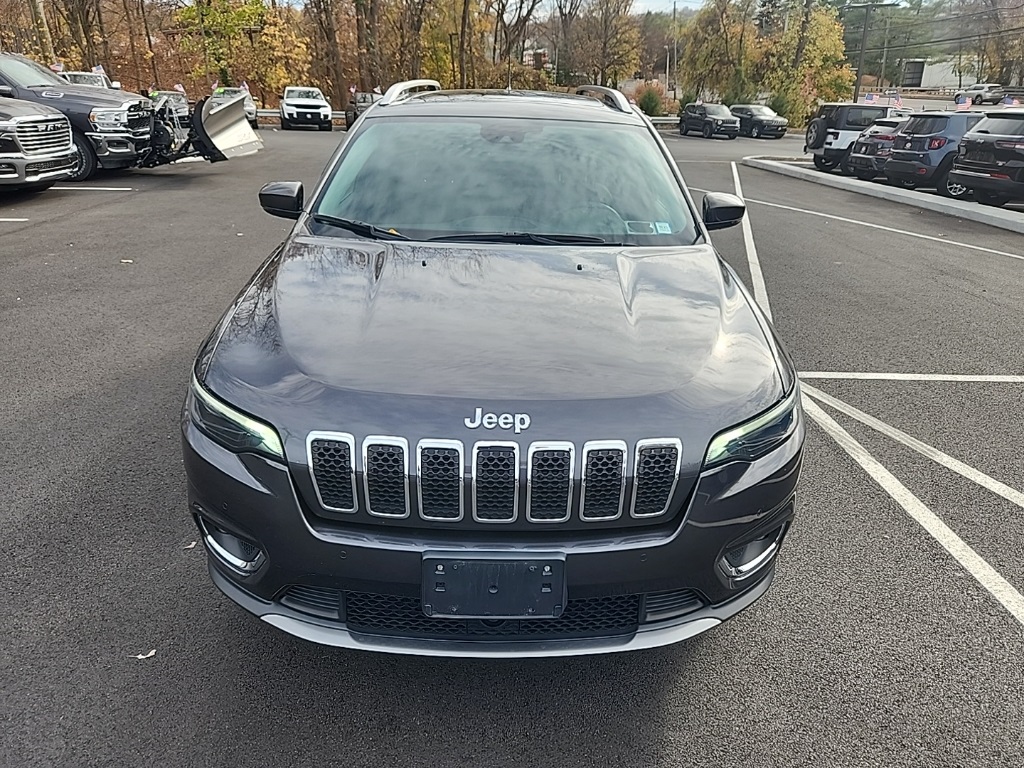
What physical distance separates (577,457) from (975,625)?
Answer: 1.79 meters

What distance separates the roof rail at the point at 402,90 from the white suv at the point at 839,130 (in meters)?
16.0

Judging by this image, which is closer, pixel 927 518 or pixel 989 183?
pixel 927 518

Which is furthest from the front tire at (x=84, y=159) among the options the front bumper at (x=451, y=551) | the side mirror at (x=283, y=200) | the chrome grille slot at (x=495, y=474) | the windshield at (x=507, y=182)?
the chrome grille slot at (x=495, y=474)

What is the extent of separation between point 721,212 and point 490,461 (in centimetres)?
242

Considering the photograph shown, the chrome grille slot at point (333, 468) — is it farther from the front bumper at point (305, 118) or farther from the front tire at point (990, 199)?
the front bumper at point (305, 118)

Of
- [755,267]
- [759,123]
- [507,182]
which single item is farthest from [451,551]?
[759,123]

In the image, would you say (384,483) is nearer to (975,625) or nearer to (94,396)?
(975,625)

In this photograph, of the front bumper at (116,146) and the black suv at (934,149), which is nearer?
the front bumper at (116,146)

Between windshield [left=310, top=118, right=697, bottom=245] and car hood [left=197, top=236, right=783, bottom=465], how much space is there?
0.89 ft

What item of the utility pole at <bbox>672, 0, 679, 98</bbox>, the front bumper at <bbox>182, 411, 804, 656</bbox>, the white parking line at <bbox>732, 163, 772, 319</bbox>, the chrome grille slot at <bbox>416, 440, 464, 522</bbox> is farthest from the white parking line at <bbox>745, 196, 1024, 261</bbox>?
the utility pole at <bbox>672, 0, 679, 98</bbox>

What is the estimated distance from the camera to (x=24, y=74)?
40.5 ft

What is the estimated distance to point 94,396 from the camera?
443cm

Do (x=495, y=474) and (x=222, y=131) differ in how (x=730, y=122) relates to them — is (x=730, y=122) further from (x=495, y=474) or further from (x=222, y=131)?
(x=495, y=474)

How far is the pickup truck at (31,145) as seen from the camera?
33.0ft
